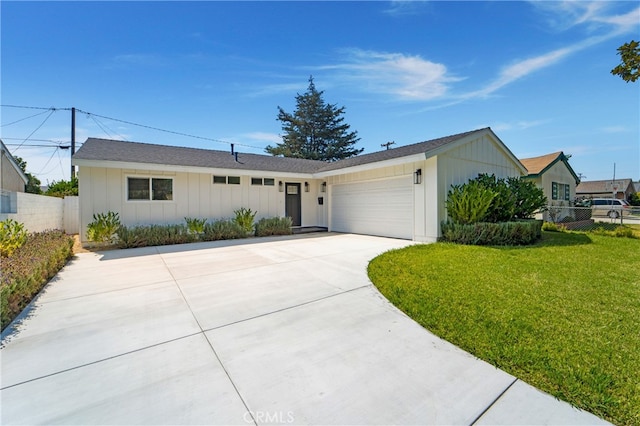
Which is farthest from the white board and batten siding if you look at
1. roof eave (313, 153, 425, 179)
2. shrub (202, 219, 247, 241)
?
roof eave (313, 153, 425, 179)

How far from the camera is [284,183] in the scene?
39.9 feet

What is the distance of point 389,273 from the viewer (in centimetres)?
494

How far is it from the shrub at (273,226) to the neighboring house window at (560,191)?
53.1ft

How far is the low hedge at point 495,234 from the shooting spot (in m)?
7.64

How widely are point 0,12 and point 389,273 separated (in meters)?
10.3

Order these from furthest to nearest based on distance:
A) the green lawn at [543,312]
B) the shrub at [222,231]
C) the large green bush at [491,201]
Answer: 1. the shrub at [222,231]
2. the large green bush at [491,201]
3. the green lawn at [543,312]

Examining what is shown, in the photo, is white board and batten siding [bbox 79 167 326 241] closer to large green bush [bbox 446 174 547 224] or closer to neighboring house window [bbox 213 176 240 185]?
neighboring house window [bbox 213 176 240 185]

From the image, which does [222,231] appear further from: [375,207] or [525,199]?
[525,199]

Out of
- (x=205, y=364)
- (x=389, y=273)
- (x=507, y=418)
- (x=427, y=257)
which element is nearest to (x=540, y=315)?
(x=507, y=418)

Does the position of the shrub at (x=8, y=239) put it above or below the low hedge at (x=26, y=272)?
above

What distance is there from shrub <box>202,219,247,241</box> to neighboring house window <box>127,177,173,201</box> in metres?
1.81

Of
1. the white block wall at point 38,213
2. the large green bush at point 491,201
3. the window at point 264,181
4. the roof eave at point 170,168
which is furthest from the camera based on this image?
the window at point 264,181

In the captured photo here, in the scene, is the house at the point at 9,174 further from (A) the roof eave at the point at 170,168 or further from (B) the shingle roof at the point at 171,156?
(A) the roof eave at the point at 170,168

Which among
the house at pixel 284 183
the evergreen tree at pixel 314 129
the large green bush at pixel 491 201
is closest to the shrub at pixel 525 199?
the large green bush at pixel 491 201
